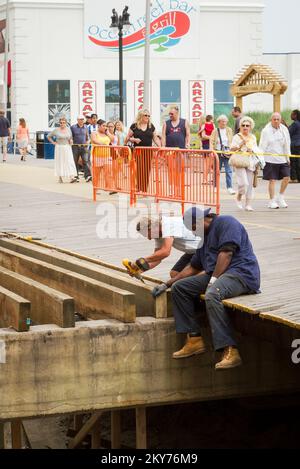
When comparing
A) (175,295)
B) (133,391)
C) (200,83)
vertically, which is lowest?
(133,391)

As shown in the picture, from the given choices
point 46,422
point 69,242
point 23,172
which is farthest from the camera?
point 23,172

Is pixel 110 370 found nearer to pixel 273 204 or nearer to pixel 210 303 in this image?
pixel 210 303

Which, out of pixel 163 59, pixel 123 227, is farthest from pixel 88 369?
pixel 163 59

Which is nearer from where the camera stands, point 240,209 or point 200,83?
point 240,209

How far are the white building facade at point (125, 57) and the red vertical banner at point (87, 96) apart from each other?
0.05 m

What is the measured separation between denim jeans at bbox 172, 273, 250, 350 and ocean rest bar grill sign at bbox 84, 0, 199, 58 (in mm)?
47740

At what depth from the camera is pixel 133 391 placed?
37.3 ft

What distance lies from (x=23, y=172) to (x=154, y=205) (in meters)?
13.2

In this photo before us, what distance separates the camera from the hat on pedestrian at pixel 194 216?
35.3ft

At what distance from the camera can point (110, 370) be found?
36.8 feet

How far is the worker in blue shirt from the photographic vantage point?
1053 cm

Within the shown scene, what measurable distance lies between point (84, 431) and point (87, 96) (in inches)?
1810

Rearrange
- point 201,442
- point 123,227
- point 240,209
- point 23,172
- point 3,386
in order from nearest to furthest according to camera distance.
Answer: point 3,386 < point 201,442 < point 123,227 < point 240,209 < point 23,172

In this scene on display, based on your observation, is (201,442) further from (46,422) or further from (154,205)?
(154,205)
